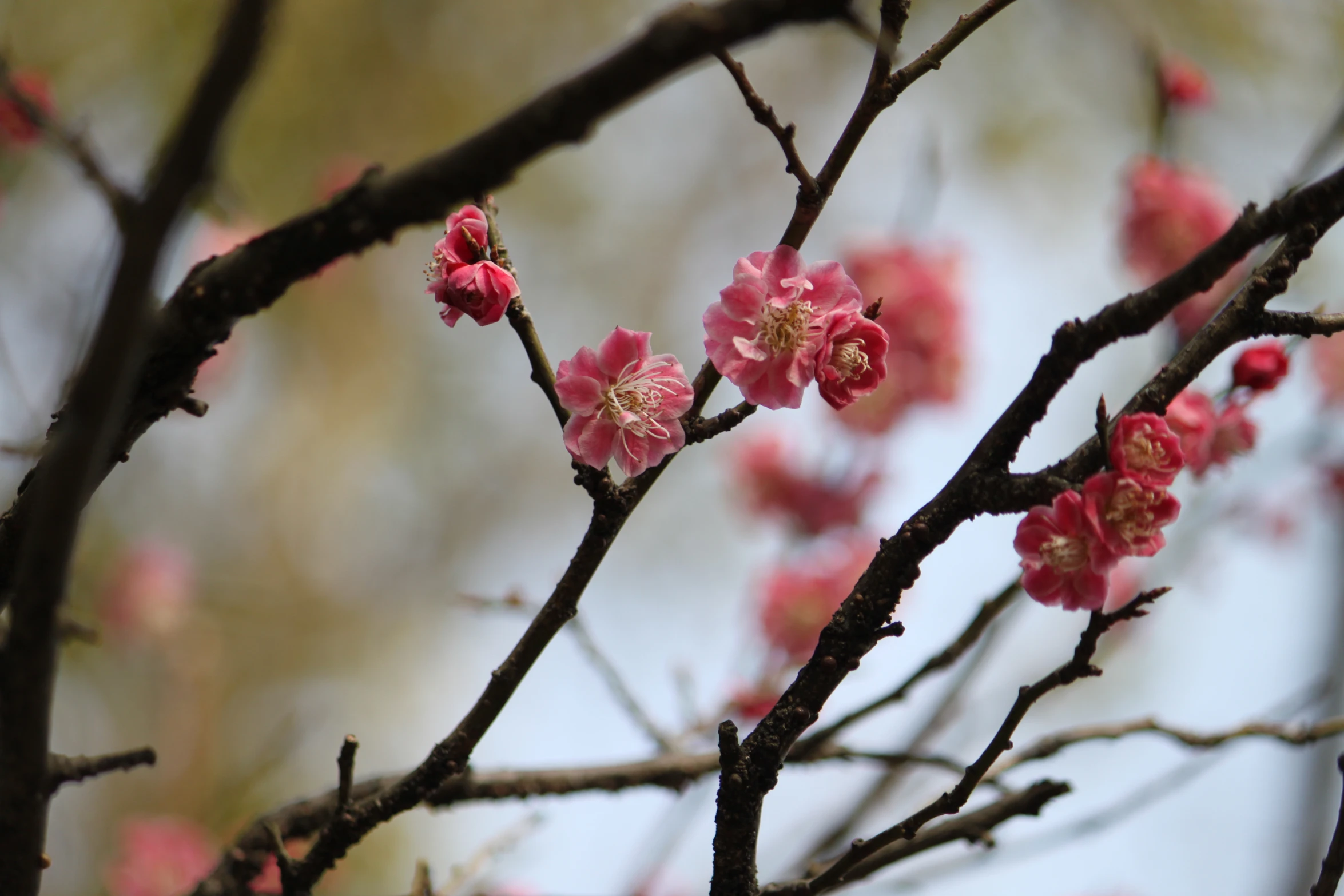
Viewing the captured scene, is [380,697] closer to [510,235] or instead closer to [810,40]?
[510,235]

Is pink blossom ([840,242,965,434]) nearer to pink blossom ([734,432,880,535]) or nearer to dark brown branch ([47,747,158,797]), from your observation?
pink blossom ([734,432,880,535])

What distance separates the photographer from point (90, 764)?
976 millimetres

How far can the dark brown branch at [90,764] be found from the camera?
0.92 metres

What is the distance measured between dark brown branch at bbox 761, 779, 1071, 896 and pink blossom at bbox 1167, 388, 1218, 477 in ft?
1.74

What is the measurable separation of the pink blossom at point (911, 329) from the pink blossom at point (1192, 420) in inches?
70.5

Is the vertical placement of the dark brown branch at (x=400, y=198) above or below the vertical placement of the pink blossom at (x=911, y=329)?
below

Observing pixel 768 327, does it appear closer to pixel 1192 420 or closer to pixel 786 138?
pixel 786 138

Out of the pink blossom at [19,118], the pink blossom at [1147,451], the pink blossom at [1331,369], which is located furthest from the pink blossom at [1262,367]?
the pink blossom at [19,118]

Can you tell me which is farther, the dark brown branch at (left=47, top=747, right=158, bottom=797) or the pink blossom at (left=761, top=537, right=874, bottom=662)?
the pink blossom at (left=761, top=537, right=874, bottom=662)

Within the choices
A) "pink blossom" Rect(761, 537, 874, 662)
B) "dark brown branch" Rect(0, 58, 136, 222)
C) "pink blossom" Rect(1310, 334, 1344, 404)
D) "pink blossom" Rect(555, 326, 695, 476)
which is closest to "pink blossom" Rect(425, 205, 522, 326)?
"pink blossom" Rect(555, 326, 695, 476)

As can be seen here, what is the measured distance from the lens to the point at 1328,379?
3484mm

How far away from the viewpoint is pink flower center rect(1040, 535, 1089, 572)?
92 centimetres

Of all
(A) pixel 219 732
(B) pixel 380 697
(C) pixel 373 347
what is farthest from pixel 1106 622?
(C) pixel 373 347

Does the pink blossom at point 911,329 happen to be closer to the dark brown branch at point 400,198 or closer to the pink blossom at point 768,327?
the pink blossom at point 768,327
